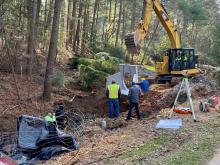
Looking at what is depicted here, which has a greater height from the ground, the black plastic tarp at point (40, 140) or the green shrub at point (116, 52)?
the green shrub at point (116, 52)

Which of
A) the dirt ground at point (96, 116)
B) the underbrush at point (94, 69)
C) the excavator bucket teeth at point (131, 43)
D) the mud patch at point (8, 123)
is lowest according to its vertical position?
the mud patch at point (8, 123)

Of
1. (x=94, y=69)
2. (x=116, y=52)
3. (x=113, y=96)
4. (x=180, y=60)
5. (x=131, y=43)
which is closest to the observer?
(x=113, y=96)

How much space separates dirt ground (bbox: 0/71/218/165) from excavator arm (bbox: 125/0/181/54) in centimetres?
282

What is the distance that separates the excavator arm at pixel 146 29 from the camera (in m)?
21.1

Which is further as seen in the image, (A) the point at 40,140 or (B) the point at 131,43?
(B) the point at 131,43

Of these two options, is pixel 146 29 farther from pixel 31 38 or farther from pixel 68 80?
pixel 31 38

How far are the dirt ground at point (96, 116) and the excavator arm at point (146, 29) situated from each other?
2824 mm

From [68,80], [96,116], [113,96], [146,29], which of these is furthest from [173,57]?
[113,96]

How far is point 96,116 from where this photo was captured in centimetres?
2011

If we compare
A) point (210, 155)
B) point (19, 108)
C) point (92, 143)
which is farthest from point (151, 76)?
point (210, 155)

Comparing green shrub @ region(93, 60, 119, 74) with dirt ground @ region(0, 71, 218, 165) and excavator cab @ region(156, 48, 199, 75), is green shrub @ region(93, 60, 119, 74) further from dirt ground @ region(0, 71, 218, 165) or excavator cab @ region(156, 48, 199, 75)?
excavator cab @ region(156, 48, 199, 75)

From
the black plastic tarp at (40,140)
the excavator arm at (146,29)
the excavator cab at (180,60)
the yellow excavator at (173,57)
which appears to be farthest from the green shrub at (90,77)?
the black plastic tarp at (40,140)

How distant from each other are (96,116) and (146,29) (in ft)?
19.1

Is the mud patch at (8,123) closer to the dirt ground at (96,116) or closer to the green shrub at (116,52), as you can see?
the dirt ground at (96,116)
